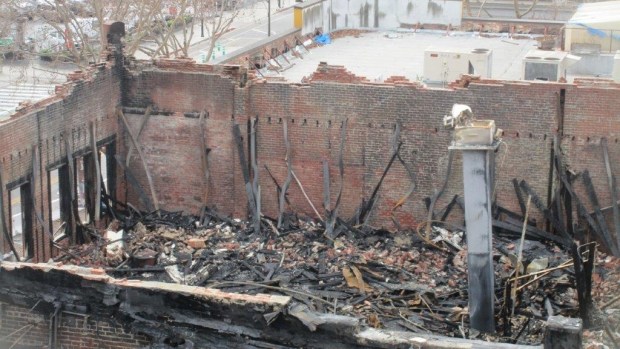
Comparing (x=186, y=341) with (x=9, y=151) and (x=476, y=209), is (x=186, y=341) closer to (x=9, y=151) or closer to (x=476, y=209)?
(x=476, y=209)

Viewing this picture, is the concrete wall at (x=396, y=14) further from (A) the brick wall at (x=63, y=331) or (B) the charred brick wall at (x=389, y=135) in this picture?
(A) the brick wall at (x=63, y=331)

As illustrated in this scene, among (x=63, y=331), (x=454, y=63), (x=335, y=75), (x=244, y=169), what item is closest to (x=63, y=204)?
(x=244, y=169)

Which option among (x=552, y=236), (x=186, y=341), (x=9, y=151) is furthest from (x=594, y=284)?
(x=9, y=151)

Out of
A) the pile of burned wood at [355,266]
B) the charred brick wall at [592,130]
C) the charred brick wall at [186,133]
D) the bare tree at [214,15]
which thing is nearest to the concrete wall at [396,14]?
the bare tree at [214,15]

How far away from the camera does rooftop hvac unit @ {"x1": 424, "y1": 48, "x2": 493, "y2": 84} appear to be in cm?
2839

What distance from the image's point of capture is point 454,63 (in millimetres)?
28469

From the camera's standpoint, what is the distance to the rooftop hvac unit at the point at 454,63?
1118 inches

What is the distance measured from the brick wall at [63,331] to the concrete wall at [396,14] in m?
23.6

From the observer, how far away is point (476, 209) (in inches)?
656

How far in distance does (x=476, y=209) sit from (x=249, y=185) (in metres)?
7.95

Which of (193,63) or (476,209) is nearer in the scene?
(476,209)

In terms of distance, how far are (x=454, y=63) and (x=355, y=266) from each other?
32.1 ft

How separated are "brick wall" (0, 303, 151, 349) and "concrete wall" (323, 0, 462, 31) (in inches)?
929

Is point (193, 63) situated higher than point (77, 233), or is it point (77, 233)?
point (193, 63)
